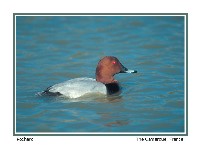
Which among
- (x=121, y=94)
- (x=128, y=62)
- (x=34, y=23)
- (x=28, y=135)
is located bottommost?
(x=28, y=135)

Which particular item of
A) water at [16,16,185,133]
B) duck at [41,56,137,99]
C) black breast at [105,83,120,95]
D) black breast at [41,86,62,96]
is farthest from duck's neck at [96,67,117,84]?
black breast at [41,86,62,96]

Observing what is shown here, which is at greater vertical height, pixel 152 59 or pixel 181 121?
pixel 152 59

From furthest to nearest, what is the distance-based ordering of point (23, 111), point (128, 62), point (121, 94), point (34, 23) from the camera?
point (34, 23) → point (128, 62) → point (121, 94) → point (23, 111)

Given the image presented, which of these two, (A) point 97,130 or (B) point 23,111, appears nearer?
(A) point 97,130

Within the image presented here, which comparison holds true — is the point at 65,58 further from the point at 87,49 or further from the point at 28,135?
the point at 28,135

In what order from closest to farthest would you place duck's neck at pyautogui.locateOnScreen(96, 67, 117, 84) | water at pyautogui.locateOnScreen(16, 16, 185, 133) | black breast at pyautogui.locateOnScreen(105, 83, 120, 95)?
water at pyautogui.locateOnScreen(16, 16, 185, 133) → black breast at pyautogui.locateOnScreen(105, 83, 120, 95) → duck's neck at pyautogui.locateOnScreen(96, 67, 117, 84)

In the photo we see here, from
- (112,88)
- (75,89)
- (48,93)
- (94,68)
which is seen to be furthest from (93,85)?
(94,68)

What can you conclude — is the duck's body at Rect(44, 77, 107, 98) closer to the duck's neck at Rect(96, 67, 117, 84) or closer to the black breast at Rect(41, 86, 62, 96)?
the black breast at Rect(41, 86, 62, 96)

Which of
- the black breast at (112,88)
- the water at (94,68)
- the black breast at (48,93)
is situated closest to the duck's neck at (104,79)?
the black breast at (112,88)

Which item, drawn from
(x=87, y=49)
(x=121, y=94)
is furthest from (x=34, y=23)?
(x=121, y=94)
